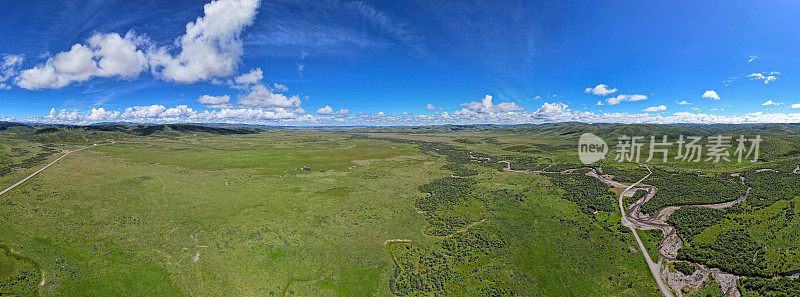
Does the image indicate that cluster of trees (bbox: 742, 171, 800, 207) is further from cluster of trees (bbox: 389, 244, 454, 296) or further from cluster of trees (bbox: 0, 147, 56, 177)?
cluster of trees (bbox: 0, 147, 56, 177)

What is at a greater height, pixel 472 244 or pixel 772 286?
pixel 772 286

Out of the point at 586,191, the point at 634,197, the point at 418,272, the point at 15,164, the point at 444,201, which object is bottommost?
the point at 418,272

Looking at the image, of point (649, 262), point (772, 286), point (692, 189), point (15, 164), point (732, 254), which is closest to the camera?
point (772, 286)

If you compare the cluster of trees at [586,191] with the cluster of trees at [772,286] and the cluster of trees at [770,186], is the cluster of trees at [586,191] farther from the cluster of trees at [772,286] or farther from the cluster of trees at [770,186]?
the cluster of trees at [772,286]

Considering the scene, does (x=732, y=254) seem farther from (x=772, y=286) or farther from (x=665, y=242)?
(x=772, y=286)

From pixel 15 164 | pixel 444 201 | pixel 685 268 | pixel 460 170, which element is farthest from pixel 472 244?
pixel 15 164

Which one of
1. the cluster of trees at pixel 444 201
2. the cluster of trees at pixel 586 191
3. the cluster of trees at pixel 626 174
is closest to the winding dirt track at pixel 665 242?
the cluster of trees at pixel 586 191

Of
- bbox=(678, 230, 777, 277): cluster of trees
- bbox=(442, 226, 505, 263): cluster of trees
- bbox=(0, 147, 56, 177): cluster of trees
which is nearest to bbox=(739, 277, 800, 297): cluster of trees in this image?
bbox=(678, 230, 777, 277): cluster of trees
